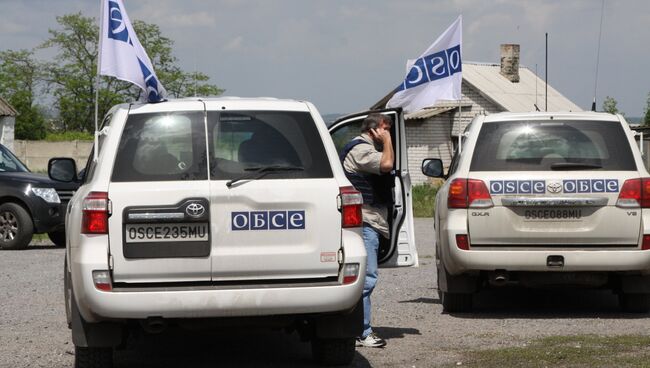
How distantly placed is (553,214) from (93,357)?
14.6 feet

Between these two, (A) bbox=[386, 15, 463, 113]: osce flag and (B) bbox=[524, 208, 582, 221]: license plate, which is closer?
(B) bbox=[524, 208, 582, 221]: license plate

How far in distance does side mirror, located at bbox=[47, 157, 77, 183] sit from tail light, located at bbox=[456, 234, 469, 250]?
10.9 feet

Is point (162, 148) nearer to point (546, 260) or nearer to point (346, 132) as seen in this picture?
point (346, 132)

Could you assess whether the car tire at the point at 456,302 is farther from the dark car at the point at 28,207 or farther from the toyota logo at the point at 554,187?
the dark car at the point at 28,207

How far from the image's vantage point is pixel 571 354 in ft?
28.0

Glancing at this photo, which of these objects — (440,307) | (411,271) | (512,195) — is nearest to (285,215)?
(512,195)

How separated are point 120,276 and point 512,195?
4.38 m

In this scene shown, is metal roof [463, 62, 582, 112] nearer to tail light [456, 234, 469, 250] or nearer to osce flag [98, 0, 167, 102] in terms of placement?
tail light [456, 234, 469, 250]

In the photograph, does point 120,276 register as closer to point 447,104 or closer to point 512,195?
point 512,195

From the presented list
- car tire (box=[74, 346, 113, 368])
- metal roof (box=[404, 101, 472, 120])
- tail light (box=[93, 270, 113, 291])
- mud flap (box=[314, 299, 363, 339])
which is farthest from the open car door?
metal roof (box=[404, 101, 472, 120])

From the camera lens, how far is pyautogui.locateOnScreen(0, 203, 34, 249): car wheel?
19.9 metres

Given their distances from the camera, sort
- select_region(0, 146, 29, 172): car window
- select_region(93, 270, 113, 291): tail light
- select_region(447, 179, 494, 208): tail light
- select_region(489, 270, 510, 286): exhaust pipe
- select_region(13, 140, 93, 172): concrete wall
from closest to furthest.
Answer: select_region(93, 270, 113, 291): tail light
select_region(447, 179, 494, 208): tail light
select_region(489, 270, 510, 286): exhaust pipe
select_region(0, 146, 29, 172): car window
select_region(13, 140, 93, 172): concrete wall

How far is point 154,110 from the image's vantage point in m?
7.66

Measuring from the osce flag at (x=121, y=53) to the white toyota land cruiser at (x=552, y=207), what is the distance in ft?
8.99
